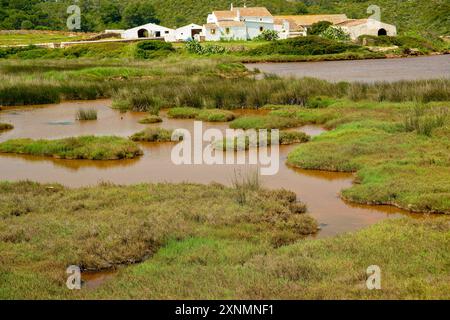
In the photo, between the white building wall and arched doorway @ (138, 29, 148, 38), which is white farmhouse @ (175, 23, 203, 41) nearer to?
arched doorway @ (138, 29, 148, 38)

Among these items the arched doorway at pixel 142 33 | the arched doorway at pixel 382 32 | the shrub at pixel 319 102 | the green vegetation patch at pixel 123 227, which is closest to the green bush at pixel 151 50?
the arched doorway at pixel 142 33

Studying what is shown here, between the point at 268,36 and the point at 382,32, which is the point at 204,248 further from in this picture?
the point at 382,32

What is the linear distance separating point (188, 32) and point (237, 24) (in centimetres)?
733

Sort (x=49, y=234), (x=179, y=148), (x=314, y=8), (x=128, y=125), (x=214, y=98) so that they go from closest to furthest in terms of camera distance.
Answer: (x=49, y=234)
(x=179, y=148)
(x=128, y=125)
(x=214, y=98)
(x=314, y=8)

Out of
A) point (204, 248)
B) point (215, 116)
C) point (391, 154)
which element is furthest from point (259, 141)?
point (204, 248)

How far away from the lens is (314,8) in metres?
121

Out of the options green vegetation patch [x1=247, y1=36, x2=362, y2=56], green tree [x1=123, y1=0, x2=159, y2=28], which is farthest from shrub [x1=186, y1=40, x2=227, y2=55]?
green tree [x1=123, y1=0, x2=159, y2=28]

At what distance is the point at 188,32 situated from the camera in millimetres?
82812

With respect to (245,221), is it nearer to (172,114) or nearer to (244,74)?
(172,114)

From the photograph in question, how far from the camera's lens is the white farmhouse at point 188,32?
82.5m

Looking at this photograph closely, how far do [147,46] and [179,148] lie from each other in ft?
153

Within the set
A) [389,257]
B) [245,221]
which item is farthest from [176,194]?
[389,257]

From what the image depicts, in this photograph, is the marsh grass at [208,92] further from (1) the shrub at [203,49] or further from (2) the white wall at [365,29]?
(2) the white wall at [365,29]

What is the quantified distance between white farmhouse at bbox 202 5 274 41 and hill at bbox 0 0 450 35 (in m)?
25.9
